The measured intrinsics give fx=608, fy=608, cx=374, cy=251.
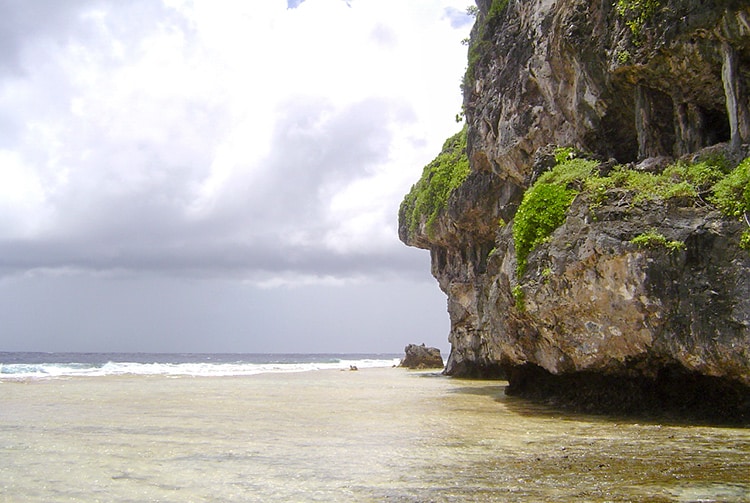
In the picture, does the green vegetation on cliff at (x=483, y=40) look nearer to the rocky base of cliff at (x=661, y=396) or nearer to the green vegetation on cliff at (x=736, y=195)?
the green vegetation on cliff at (x=736, y=195)

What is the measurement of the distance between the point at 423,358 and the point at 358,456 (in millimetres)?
38641

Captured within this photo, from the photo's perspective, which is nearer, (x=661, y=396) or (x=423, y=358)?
(x=661, y=396)

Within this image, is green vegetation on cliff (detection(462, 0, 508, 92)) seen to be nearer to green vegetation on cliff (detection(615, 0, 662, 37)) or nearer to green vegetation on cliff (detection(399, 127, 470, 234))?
green vegetation on cliff (detection(399, 127, 470, 234))

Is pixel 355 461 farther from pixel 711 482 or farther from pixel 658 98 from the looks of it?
pixel 658 98

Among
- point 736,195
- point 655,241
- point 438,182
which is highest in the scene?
point 438,182

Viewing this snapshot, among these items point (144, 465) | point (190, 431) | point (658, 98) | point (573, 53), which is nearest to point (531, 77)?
point (573, 53)

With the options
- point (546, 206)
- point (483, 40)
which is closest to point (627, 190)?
point (546, 206)

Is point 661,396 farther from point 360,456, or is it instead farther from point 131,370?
point 131,370

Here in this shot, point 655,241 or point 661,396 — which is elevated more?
point 655,241

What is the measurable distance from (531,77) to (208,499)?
1855 centimetres

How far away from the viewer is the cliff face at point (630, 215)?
11969mm

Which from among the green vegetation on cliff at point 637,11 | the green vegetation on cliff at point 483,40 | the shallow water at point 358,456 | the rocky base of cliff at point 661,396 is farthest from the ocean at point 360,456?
the green vegetation on cliff at point 483,40

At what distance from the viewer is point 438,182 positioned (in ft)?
107

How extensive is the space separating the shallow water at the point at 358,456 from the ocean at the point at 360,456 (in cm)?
2
